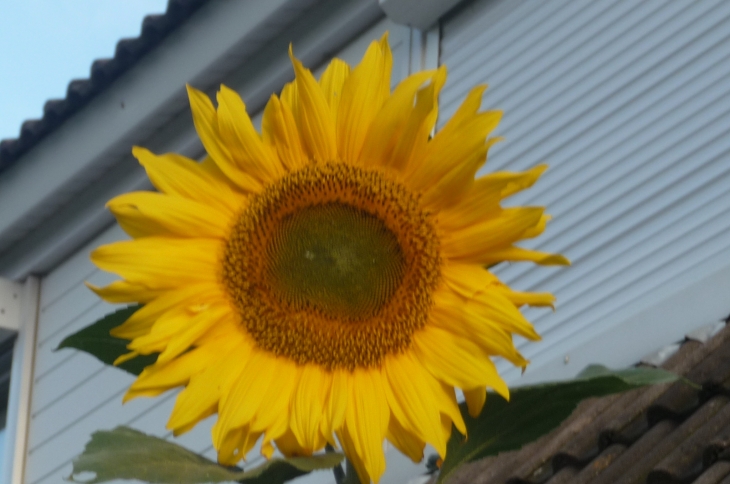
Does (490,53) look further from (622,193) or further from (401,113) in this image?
(401,113)

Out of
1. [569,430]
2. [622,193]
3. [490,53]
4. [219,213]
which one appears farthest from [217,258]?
[490,53]

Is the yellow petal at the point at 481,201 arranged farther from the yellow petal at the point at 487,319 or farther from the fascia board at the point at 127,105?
the fascia board at the point at 127,105

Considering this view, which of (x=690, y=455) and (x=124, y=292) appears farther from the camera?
(x=690, y=455)

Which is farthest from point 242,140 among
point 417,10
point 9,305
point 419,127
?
point 9,305

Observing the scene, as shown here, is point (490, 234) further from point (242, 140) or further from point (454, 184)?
point (242, 140)

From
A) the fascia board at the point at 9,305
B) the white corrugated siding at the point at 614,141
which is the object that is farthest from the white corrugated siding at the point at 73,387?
the white corrugated siding at the point at 614,141
